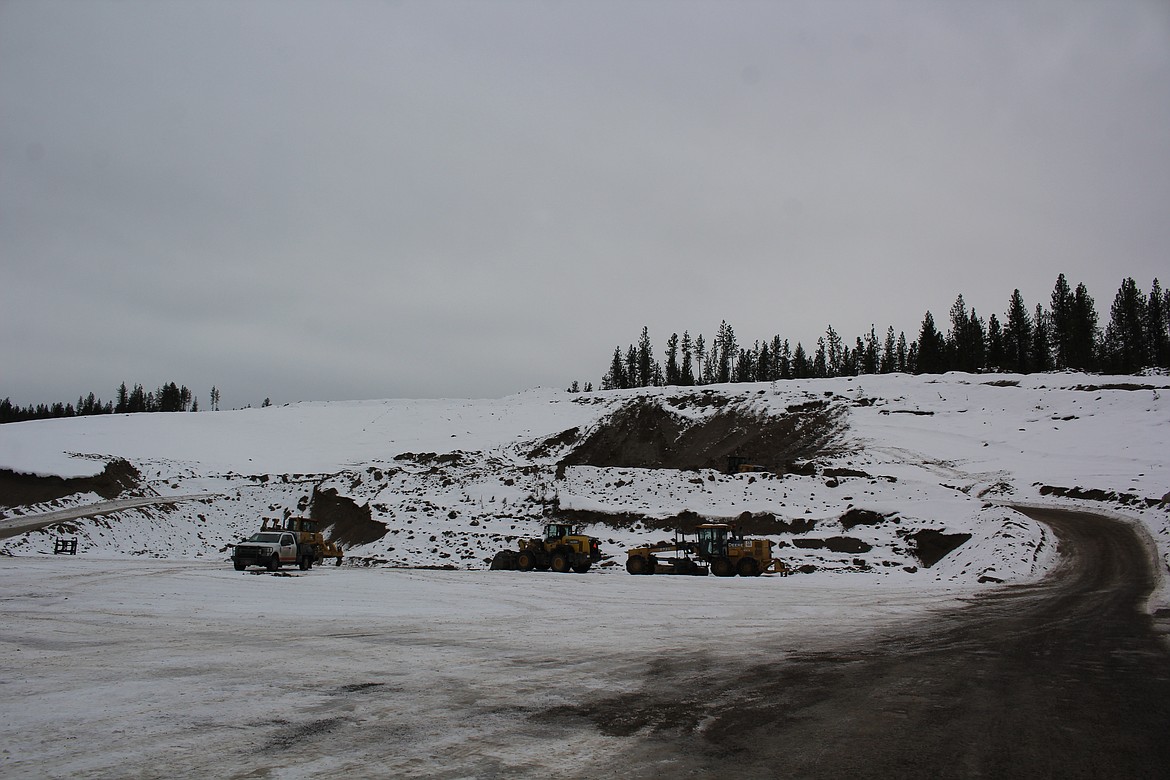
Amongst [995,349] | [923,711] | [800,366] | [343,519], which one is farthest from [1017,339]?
[923,711]

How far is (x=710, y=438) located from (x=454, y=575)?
124ft

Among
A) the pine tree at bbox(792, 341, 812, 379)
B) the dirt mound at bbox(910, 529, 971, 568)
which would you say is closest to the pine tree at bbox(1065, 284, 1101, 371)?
the pine tree at bbox(792, 341, 812, 379)

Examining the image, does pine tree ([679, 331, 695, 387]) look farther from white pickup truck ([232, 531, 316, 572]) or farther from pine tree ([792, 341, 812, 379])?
white pickup truck ([232, 531, 316, 572])

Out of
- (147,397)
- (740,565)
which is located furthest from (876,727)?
(147,397)

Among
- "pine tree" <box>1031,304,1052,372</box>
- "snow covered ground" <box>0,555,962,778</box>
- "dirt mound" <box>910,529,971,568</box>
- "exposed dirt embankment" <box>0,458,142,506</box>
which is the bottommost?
"dirt mound" <box>910,529,971,568</box>

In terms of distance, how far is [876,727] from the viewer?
23.6 feet

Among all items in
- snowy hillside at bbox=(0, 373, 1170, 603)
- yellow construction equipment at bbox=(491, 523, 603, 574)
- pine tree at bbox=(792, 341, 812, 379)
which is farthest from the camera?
pine tree at bbox=(792, 341, 812, 379)

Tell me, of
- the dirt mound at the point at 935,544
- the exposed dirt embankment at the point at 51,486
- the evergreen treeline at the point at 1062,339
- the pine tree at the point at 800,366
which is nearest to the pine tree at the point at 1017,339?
the evergreen treeline at the point at 1062,339

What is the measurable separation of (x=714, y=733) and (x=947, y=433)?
56166mm

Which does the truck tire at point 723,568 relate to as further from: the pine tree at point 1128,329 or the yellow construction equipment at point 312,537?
the pine tree at point 1128,329

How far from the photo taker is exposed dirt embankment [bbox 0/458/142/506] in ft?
157

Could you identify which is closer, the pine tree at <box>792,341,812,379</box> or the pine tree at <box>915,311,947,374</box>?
the pine tree at <box>915,311,947,374</box>

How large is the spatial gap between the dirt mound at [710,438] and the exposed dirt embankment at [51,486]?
1288 inches

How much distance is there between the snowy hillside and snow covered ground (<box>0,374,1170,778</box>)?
271mm
